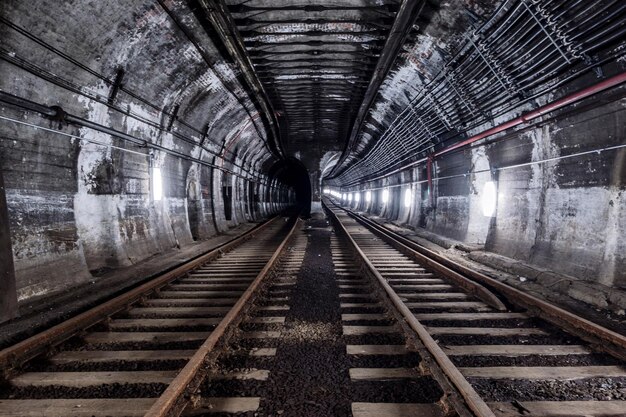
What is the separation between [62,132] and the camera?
5.43 m

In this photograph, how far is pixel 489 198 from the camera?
8.27 meters

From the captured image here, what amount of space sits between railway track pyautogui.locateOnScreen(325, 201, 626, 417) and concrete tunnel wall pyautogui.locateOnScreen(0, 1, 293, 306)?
4880mm

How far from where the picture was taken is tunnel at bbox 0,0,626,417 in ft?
13.0

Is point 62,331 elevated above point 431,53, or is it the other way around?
point 431,53

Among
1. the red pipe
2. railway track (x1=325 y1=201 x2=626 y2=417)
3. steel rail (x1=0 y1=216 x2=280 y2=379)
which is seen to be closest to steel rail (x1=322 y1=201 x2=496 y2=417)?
railway track (x1=325 y1=201 x2=626 y2=417)

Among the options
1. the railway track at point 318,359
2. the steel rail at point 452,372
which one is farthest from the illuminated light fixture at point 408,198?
the steel rail at point 452,372

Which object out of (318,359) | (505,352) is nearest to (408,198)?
(505,352)

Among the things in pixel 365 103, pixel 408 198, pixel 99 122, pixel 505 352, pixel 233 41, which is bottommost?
pixel 505 352

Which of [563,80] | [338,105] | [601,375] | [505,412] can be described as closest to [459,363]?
[505,412]

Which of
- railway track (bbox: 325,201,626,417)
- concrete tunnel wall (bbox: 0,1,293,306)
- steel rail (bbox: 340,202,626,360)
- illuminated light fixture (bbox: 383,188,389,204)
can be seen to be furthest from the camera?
illuminated light fixture (bbox: 383,188,389,204)

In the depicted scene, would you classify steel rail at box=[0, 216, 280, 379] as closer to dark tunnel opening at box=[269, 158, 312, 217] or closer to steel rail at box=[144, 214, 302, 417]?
steel rail at box=[144, 214, 302, 417]

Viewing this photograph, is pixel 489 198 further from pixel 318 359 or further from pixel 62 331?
pixel 62 331

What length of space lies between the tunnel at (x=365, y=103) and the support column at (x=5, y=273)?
0.08 feet

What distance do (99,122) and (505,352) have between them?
7157 millimetres
